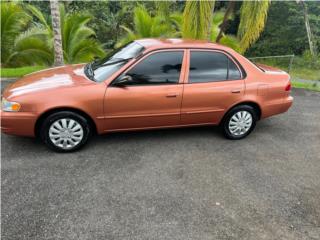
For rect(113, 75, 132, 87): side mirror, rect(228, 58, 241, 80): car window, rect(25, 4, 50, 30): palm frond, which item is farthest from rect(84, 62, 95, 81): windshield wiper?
rect(25, 4, 50, 30): palm frond

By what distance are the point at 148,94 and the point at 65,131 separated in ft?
4.33

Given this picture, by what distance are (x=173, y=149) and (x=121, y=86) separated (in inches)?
51.1

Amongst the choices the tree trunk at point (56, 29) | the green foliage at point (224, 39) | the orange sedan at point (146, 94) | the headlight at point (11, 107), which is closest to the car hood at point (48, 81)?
the orange sedan at point (146, 94)

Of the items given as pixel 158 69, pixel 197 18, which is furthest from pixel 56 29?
pixel 158 69

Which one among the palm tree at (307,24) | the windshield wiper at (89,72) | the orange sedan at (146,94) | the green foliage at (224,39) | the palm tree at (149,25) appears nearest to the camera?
the orange sedan at (146,94)

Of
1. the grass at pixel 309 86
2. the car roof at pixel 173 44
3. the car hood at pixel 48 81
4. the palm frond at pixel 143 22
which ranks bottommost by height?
the grass at pixel 309 86

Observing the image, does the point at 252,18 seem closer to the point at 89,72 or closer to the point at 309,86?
the point at 309,86

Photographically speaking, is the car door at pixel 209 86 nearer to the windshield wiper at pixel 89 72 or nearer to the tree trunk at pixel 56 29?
the windshield wiper at pixel 89 72

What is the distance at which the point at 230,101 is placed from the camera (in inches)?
203

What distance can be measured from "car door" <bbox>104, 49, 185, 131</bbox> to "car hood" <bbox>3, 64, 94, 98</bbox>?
53 centimetres

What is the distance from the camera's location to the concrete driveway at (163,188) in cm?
332

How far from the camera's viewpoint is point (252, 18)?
8930 millimetres

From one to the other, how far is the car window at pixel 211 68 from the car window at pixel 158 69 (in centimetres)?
24

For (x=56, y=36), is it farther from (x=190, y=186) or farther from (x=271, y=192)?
(x=271, y=192)
